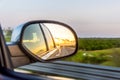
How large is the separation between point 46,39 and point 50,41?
5cm

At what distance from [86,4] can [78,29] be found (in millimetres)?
109

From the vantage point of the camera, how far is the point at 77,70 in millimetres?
1369

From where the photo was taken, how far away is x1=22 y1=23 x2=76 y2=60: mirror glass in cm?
132

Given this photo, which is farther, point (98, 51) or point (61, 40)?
point (98, 51)

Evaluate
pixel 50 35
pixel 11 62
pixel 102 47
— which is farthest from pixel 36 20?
pixel 102 47

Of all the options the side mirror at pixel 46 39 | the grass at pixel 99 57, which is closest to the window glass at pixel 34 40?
the side mirror at pixel 46 39

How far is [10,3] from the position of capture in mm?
1555

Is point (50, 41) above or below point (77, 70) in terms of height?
above

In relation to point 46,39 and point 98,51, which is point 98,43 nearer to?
point 98,51

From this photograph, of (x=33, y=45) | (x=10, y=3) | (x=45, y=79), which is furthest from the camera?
(x=10, y=3)

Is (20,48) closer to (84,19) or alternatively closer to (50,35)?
(50,35)

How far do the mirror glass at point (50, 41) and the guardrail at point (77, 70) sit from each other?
74mm

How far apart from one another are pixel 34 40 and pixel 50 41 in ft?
0.29

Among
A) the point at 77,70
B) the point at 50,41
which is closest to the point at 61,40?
the point at 50,41
